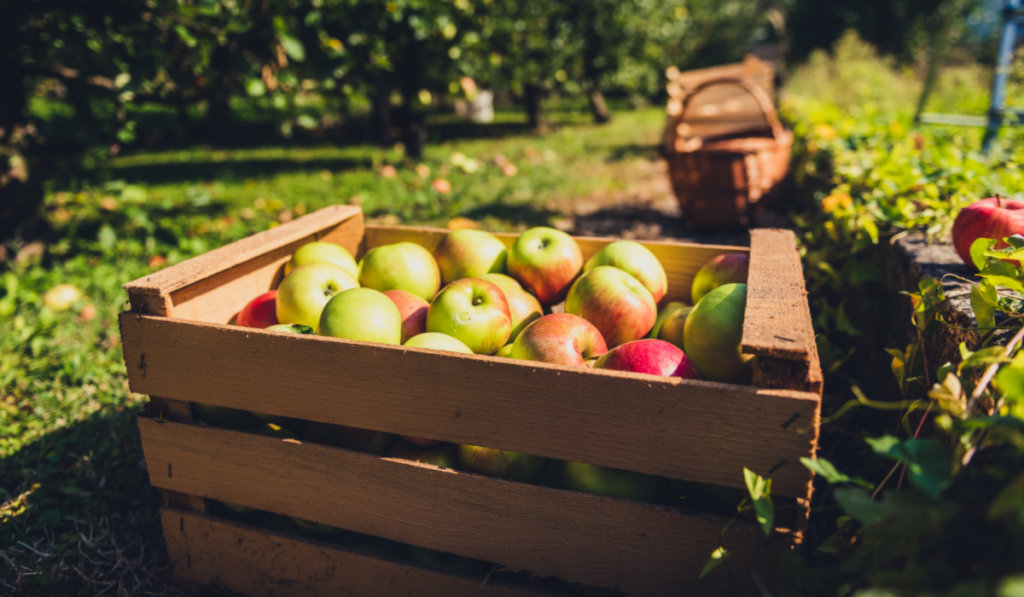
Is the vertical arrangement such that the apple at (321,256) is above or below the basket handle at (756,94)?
below

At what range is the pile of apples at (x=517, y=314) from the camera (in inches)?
52.2

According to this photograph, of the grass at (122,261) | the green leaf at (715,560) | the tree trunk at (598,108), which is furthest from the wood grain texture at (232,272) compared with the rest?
the tree trunk at (598,108)

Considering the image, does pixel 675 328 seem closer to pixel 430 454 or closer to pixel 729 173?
pixel 430 454

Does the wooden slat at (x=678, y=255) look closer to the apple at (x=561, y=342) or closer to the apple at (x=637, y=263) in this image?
the apple at (x=637, y=263)

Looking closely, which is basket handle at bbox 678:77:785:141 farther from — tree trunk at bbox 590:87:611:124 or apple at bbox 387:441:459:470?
tree trunk at bbox 590:87:611:124

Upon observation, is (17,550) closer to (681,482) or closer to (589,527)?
(589,527)

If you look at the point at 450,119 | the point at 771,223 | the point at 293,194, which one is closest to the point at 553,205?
the point at 771,223

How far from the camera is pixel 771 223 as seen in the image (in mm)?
4441

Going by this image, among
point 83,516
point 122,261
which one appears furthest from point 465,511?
point 122,261

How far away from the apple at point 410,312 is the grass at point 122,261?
3.18 feet

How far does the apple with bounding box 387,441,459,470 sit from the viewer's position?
4.52 feet

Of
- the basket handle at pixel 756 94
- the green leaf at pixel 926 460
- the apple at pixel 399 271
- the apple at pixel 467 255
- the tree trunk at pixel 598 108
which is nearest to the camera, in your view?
the green leaf at pixel 926 460

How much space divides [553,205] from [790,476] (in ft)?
14.7

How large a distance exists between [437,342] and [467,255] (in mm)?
577
